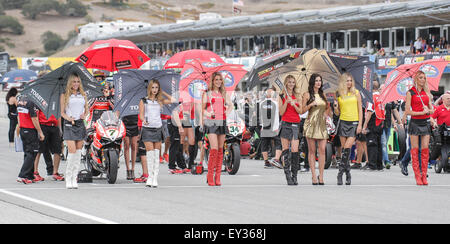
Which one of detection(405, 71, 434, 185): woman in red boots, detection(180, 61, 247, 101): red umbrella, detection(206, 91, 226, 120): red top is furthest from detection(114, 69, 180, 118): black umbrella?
detection(405, 71, 434, 185): woman in red boots

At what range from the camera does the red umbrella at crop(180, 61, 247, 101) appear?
16859 mm

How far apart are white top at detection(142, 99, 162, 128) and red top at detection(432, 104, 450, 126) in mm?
6805

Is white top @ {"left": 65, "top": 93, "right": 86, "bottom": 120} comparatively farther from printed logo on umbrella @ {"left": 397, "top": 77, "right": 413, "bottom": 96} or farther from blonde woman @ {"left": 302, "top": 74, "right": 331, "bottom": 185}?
printed logo on umbrella @ {"left": 397, "top": 77, "right": 413, "bottom": 96}

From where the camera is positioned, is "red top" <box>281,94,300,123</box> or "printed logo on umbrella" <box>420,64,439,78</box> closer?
"red top" <box>281,94,300,123</box>

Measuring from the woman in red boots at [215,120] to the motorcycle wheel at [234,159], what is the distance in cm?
240

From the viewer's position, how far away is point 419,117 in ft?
44.6

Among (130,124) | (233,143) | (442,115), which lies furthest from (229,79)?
(442,115)

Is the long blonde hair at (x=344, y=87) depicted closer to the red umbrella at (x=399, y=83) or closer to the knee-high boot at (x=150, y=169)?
the red umbrella at (x=399, y=83)

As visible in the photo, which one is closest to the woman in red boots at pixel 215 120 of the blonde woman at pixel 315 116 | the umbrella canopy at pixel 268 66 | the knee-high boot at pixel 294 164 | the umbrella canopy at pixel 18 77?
the umbrella canopy at pixel 268 66

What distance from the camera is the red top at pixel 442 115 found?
17047 millimetres
